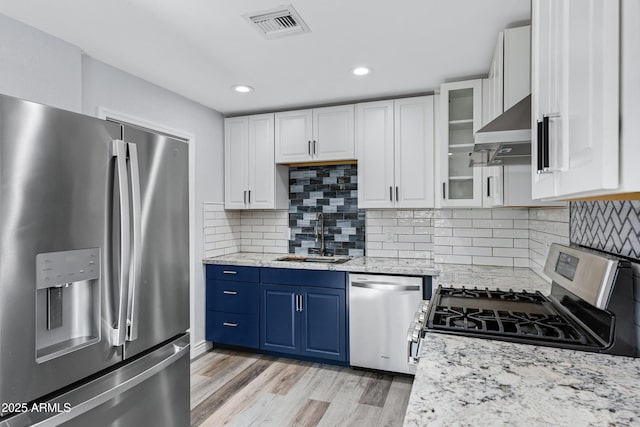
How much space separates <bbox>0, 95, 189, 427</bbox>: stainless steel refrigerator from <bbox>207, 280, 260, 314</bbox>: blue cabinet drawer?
161 cm

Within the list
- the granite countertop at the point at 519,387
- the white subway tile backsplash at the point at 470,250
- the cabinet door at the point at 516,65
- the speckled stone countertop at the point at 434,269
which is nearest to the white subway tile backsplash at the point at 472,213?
the white subway tile backsplash at the point at 470,250

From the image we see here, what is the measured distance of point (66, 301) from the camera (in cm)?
134

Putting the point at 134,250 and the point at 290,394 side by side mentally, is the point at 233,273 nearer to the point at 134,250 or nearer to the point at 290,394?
the point at 290,394

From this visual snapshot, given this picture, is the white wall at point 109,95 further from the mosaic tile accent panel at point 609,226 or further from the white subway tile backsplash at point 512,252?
the mosaic tile accent panel at point 609,226

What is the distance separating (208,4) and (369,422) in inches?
102

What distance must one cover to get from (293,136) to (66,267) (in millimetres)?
2618

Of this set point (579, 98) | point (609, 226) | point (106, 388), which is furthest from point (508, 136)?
point (106, 388)

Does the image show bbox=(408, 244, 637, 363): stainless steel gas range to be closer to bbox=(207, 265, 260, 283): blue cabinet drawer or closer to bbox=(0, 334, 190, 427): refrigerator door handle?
bbox=(0, 334, 190, 427): refrigerator door handle

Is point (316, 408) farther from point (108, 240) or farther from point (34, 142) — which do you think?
point (34, 142)

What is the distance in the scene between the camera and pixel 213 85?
3.04 metres

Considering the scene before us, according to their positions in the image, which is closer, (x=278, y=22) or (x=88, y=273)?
(x=88, y=273)

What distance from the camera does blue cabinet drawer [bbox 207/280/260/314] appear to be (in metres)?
3.48

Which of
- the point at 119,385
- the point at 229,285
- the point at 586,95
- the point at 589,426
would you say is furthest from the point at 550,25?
the point at 229,285

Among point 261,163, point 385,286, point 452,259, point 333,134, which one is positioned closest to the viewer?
point 385,286
